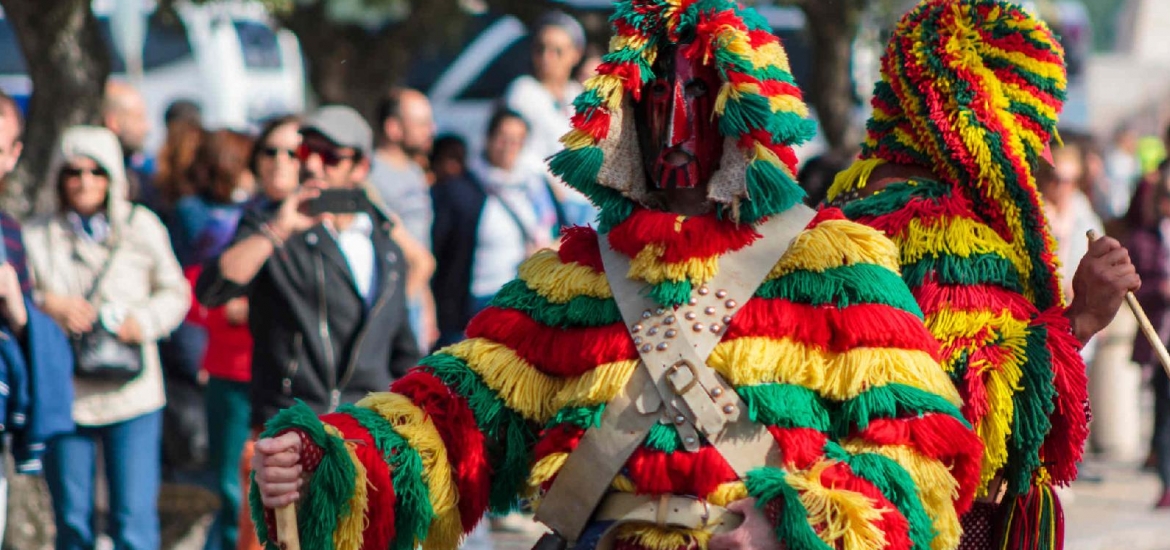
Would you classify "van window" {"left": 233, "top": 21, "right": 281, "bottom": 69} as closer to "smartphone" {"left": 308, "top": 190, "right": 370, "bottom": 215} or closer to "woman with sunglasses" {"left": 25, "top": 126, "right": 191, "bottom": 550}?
"woman with sunglasses" {"left": 25, "top": 126, "right": 191, "bottom": 550}

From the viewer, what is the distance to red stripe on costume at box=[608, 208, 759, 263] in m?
3.49

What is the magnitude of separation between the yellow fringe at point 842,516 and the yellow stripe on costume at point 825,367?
23 cm

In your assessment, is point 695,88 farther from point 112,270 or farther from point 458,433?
point 112,270

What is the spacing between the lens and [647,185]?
364cm

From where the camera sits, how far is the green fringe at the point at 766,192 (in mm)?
3424

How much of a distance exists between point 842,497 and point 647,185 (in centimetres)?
84

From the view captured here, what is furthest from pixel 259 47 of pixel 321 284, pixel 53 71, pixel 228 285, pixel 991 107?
pixel 991 107

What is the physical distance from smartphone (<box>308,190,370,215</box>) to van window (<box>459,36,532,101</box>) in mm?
11507

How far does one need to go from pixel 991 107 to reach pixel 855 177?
1.42 ft

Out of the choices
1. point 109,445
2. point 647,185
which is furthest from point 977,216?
point 109,445

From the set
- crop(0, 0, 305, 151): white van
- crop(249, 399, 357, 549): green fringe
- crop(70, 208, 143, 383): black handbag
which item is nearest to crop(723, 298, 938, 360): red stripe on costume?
crop(249, 399, 357, 549): green fringe

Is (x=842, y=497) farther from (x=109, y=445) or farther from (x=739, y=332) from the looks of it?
(x=109, y=445)

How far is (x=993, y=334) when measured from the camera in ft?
13.5

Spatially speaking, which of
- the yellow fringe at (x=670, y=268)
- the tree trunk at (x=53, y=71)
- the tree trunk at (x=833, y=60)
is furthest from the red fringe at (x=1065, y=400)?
the tree trunk at (x=833, y=60)
